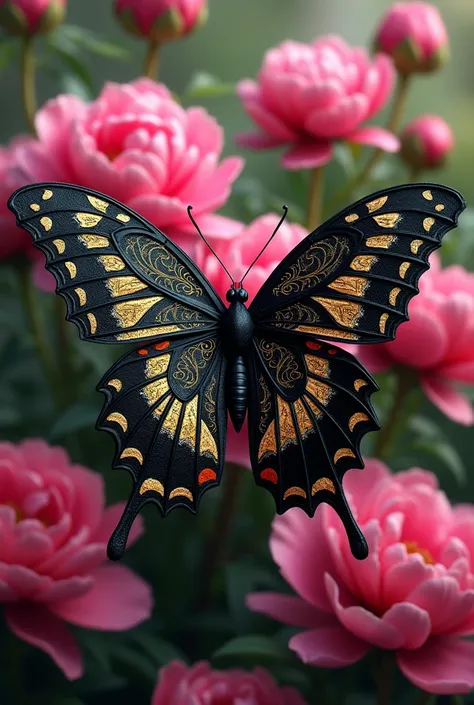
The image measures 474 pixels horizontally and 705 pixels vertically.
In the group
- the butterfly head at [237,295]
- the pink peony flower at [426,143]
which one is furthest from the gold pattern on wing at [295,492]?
the pink peony flower at [426,143]

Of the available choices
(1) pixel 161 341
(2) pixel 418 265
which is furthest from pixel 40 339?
(2) pixel 418 265

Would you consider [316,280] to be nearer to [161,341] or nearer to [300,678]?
[161,341]

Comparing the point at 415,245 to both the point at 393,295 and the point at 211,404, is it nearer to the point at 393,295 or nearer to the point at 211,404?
the point at 393,295

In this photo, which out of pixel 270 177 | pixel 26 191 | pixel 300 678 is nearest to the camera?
pixel 26 191

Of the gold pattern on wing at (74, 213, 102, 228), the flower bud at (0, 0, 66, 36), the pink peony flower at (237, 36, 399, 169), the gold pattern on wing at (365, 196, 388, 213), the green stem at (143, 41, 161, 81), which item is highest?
the green stem at (143, 41, 161, 81)

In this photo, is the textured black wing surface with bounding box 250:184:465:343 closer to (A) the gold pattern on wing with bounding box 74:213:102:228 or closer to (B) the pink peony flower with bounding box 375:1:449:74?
(A) the gold pattern on wing with bounding box 74:213:102:228

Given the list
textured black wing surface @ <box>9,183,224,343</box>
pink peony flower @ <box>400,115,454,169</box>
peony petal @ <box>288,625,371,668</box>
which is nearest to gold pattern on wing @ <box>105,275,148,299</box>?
textured black wing surface @ <box>9,183,224,343</box>
